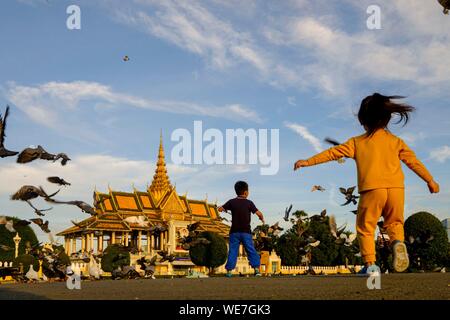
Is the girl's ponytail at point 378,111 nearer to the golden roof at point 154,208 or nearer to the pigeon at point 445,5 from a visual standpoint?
the pigeon at point 445,5

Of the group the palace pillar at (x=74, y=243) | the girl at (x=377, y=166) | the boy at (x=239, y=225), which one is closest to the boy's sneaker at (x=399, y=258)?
the girl at (x=377, y=166)

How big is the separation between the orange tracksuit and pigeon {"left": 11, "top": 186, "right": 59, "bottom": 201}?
16.0ft

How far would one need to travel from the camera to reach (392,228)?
21.0 ft

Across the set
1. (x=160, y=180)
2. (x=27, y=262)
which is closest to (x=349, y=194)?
(x=27, y=262)

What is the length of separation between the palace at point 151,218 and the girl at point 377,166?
1846 inches

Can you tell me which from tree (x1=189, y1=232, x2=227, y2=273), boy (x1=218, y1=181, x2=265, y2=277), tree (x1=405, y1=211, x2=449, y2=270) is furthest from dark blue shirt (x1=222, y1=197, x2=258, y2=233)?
tree (x1=189, y1=232, x2=227, y2=273)

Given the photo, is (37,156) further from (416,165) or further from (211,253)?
(211,253)

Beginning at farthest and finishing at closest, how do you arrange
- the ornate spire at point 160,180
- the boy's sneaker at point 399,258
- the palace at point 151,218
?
the ornate spire at point 160,180 → the palace at point 151,218 → the boy's sneaker at point 399,258

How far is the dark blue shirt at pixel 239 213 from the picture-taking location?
32.7 feet

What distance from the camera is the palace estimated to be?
5606cm

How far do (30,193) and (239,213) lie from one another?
360cm

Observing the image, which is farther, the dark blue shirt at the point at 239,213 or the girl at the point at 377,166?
the dark blue shirt at the point at 239,213
